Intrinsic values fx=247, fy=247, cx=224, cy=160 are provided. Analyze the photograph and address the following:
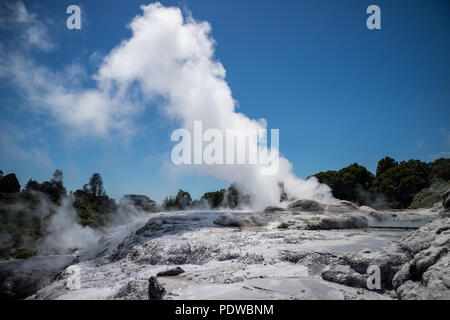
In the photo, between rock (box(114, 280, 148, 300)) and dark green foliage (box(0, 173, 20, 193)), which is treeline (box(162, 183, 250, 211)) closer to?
dark green foliage (box(0, 173, 20, 193))

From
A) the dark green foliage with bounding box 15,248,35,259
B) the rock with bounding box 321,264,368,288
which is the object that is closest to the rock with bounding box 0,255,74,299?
the dark green foliage with bounding box 15,248,35,259

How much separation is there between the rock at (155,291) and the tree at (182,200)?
53882 mm

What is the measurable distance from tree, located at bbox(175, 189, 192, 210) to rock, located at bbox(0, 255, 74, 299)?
143 feet

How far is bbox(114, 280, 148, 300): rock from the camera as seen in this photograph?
407cm

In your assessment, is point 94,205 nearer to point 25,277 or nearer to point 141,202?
point 141,202

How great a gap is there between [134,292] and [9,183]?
4855 cm

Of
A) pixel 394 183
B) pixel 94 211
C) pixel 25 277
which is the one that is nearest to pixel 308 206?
pixel 25 277

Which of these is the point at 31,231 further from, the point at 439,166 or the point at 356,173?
the point at 439,166

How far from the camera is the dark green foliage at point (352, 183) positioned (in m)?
47.9

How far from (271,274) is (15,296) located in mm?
10979

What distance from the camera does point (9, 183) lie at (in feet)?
130

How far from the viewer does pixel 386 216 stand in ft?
73.4

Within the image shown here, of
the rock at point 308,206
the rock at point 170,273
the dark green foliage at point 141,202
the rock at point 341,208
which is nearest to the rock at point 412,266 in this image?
the rock at point 170,273
